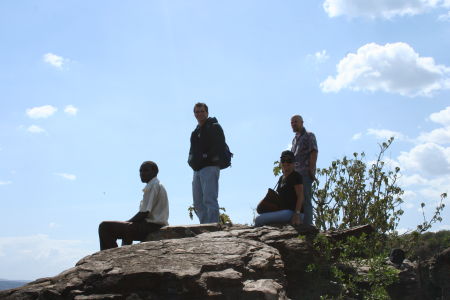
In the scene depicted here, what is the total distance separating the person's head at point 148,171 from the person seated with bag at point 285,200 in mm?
1803

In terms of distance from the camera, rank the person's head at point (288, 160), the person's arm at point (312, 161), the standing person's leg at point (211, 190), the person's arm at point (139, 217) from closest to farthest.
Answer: the person's arm at point (139, 217) → the person's head at point (288, 160) → the standing person's leg at point (211, 190) → the person's arm at point (312, 161)

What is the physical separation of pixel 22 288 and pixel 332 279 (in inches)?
178

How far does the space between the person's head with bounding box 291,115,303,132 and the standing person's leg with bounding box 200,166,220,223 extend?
151cm

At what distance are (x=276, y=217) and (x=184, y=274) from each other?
2969mm

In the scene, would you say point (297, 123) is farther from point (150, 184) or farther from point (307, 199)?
point (150, 184)

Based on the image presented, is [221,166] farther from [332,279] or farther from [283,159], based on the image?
[332,279]

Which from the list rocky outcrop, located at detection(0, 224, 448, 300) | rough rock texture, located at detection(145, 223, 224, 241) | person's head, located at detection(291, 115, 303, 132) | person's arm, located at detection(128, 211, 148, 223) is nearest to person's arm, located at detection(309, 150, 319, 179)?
person's head, located at detection(291, 115, 303, 132)

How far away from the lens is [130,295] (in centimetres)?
543

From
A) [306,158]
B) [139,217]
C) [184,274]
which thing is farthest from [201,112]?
[184,274]

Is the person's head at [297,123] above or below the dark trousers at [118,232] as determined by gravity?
above

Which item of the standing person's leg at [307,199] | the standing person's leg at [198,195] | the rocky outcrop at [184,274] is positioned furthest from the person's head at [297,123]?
the rocky outcrop at [184,274]

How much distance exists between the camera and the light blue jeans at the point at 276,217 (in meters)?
8.09

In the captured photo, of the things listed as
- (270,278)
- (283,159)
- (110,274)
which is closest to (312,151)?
(283,159)

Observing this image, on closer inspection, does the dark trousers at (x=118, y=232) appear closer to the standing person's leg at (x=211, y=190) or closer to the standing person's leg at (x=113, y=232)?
the standing person's leg at (x=113, y=232)
